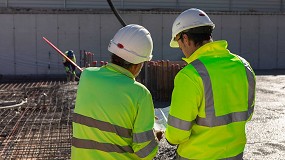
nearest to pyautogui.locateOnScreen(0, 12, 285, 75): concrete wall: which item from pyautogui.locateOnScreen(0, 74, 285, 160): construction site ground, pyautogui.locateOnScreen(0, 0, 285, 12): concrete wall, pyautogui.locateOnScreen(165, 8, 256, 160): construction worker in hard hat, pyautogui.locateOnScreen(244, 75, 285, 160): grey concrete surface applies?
pyautogui.locateOnScreen(0, 0, 285, 12): concrete wall

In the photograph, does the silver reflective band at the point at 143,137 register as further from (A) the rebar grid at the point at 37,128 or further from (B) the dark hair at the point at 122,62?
(A) the rebar grid at the point at 37,128

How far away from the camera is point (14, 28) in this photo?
2231 cm

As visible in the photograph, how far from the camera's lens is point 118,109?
2.47m

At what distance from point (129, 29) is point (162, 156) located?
3904 millimetres

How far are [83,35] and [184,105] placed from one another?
2100cm

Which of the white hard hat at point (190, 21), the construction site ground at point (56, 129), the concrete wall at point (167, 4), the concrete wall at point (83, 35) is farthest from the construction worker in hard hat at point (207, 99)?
the concrete wall at point (167, 4)

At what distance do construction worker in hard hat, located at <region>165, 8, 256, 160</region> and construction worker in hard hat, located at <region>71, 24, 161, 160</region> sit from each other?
225mm

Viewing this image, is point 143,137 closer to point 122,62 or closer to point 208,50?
point 122,62

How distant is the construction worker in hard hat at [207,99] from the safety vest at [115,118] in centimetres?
23

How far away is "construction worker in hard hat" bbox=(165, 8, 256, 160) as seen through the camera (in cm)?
258

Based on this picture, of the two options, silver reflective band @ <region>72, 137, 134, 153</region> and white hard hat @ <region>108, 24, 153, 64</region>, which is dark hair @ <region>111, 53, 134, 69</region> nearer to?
white hard hat @ <region>108, 24, 153, 64</region>

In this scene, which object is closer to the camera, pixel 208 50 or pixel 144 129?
pixel 144 129

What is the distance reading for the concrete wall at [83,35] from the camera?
73.2 feet

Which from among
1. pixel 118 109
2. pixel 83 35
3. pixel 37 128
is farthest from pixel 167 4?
pixel 118 109
